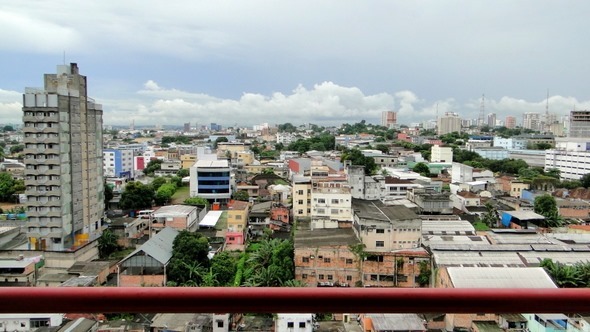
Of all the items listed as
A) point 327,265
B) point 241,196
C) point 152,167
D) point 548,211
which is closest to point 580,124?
point 548,211

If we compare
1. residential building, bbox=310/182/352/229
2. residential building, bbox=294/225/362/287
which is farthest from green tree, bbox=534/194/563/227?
residential building, bbox=294/225/362/287

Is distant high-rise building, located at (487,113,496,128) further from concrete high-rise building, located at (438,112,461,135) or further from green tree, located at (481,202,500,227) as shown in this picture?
green tree, located at (481,202,500,227)

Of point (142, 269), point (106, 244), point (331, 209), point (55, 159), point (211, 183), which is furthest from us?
point (211, 183)

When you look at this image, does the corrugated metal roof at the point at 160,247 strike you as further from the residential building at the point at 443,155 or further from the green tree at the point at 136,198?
the residential building at the point at 443,155

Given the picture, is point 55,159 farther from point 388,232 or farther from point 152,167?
point 152,167

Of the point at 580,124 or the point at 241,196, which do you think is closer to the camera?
the point at 241,196
